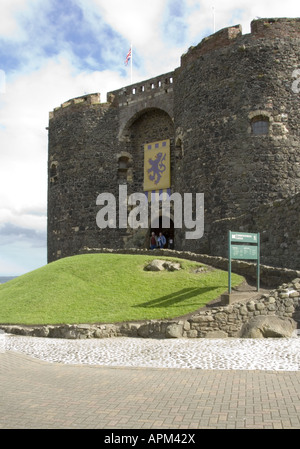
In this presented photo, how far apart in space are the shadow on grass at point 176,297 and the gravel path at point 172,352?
1965mm

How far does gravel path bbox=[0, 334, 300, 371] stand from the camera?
26.3ft

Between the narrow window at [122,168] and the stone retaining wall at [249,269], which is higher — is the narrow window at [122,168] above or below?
above

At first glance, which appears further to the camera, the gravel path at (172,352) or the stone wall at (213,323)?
the stone wall at (213,323)

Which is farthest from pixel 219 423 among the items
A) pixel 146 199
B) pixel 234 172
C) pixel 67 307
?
pixel 146 199

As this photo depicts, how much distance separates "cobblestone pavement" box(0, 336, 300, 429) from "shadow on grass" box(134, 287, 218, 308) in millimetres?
3442

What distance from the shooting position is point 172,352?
30.0 ft

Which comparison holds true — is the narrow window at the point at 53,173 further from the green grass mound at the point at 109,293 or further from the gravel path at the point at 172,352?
the gravel path at the point at 172,352

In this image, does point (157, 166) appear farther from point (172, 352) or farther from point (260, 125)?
point (172, 352)

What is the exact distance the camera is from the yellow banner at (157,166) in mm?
26281

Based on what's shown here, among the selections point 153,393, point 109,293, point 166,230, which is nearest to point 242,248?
point 109,293

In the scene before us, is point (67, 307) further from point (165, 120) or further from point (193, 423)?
point (165, 120)

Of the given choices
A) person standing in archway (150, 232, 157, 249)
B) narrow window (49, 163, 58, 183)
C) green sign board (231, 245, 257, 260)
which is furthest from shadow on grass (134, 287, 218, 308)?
narrow window (49, 163, 58, 183)

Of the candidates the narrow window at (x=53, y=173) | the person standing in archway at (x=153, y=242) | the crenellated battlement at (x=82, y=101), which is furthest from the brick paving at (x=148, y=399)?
the crenellated battlement at (x=82, y=101)

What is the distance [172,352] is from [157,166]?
18694mm
